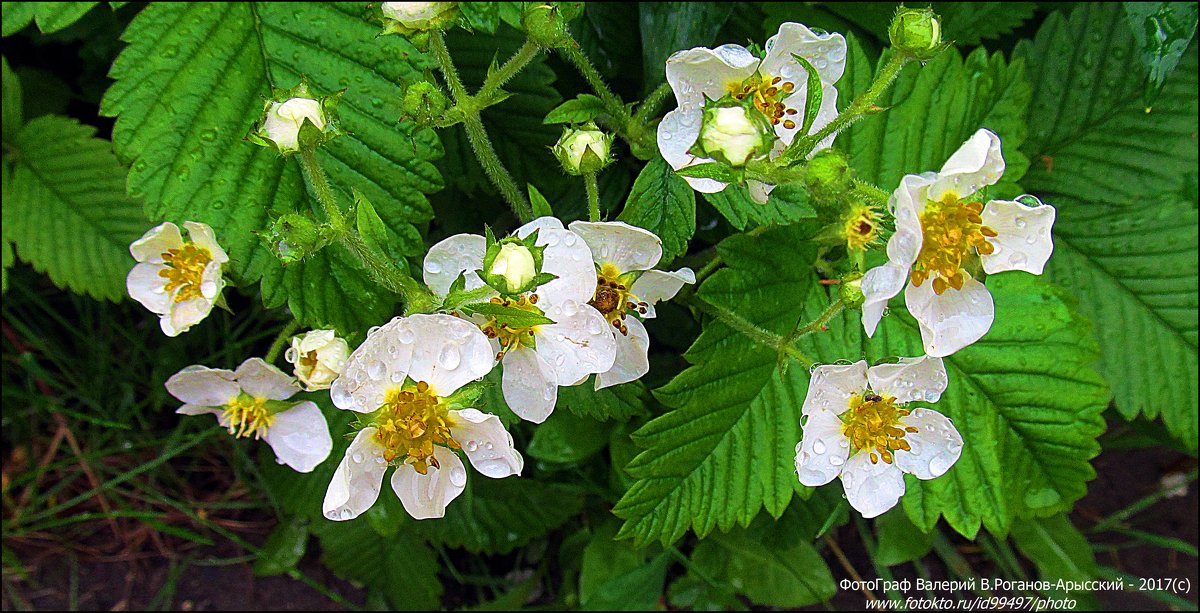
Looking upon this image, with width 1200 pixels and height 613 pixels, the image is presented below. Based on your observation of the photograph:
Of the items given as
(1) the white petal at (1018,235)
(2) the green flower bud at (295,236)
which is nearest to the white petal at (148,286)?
(2) the green flower bud at (295,236)

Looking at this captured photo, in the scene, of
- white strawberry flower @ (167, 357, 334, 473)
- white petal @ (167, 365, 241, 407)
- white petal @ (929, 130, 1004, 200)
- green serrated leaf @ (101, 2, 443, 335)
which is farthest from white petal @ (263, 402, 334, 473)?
white petal @ (929, 130, 1004, 200)

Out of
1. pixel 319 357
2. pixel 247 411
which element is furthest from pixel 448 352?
pixel 247 411

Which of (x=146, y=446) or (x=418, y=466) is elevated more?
(x=418, y=466)

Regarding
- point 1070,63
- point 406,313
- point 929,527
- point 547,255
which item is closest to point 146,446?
point 406,313

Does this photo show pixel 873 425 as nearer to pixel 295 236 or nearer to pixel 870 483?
pixel 870 483

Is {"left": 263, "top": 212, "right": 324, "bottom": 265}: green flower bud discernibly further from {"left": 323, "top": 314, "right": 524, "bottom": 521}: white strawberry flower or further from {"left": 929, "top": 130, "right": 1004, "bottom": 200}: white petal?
{"left": 929, "top": 130, "right": 1004, "bottom": 200}: white petal

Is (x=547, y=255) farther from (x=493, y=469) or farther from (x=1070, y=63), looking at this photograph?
(x=1070, y=63)

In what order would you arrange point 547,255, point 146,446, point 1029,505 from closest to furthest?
point 547,255 < point 1029,505 < point 146,446
